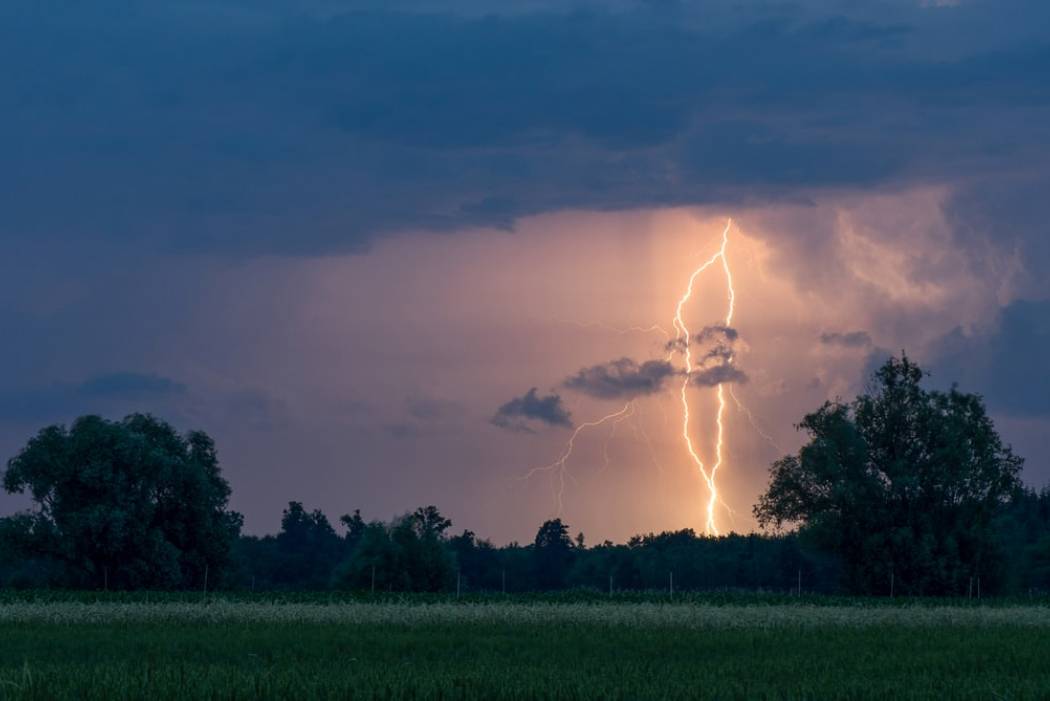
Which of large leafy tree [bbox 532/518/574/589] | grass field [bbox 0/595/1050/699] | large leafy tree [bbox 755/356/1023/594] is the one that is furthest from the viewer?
large leafy tree [bbox 532/518/574/589]

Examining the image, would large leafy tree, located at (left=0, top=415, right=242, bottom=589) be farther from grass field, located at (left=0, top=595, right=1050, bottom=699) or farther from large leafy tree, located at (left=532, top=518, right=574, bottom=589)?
large leafy tree, located at (left=532, top=518, right=574, bottom=589)

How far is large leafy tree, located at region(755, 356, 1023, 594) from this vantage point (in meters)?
78.5

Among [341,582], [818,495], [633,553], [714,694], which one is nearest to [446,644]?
[714,694]

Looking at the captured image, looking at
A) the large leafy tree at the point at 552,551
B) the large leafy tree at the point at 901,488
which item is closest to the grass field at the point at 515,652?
the large leafy tree at the point at 901,488

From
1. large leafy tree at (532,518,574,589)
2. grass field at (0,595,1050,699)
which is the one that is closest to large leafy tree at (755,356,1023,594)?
grass field at (0,595,1050,699)

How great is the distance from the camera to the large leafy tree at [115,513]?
7881 cm

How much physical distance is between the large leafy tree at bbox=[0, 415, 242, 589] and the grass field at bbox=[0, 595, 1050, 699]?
28793 millimetres

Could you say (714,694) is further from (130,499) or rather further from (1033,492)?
(1033,492)

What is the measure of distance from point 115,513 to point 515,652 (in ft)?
169

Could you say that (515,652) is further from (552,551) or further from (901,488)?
(552,551)

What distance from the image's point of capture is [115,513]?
256ft

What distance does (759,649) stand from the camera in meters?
34.3

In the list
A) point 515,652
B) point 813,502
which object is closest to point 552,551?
point 813,502

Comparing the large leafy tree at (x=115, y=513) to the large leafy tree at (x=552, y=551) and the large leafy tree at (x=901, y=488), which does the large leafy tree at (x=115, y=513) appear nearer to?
the large leafy tree at (x=901, y=488)
